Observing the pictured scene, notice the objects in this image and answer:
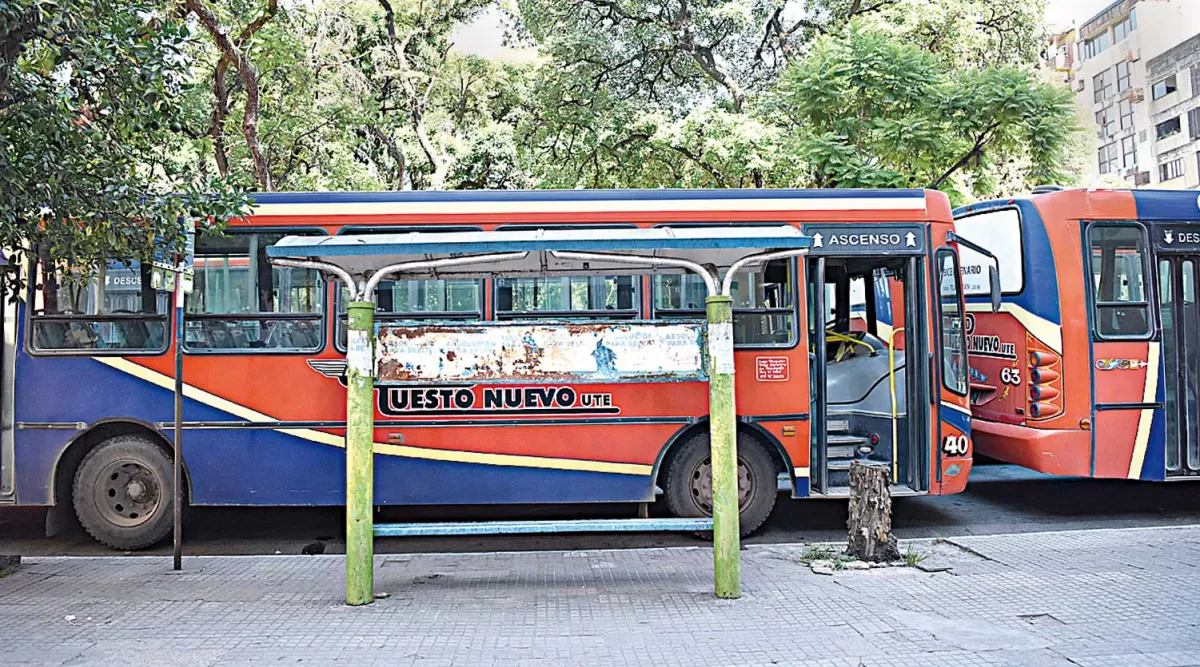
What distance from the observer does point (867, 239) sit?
7961 millimetres

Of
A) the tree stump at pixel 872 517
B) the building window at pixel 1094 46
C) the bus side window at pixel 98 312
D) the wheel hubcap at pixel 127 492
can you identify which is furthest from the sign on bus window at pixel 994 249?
the building window at pixel 1094 46

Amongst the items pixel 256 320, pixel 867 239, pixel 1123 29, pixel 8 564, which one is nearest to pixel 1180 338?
pixel 867 239

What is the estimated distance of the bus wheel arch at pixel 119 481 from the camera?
769cm

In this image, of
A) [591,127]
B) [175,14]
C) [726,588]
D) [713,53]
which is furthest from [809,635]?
[713,53]

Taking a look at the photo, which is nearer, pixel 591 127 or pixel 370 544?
pixel 370 544

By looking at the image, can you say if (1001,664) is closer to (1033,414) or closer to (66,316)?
(1033,414)

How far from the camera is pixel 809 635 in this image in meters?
5.22

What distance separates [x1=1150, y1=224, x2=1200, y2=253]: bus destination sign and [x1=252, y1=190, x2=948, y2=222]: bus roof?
241 cm

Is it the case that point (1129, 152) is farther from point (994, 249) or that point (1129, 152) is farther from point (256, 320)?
point (256, 320)

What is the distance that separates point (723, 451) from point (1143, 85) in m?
49.4

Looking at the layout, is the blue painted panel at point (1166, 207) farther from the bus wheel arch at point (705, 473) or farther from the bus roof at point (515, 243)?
the bus roof at point (515, 243)

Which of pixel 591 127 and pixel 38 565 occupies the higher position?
pixel 591 127

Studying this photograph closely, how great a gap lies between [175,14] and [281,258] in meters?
6.63

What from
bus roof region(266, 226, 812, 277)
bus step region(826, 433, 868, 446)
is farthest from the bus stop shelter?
bus step region(826, 433, 868, 446)
